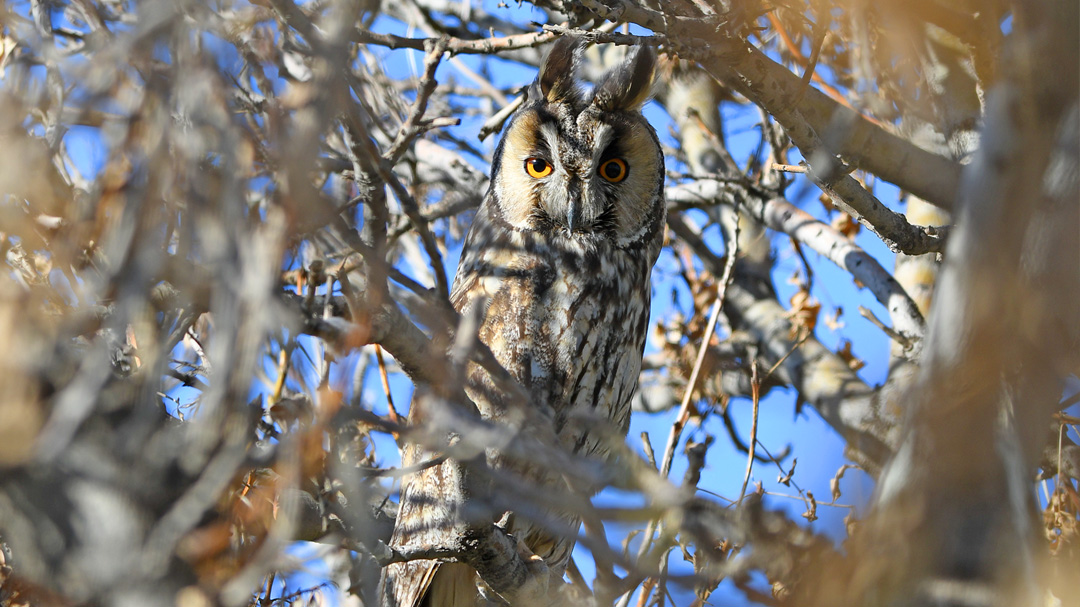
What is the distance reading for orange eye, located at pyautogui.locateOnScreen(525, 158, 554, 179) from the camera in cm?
308

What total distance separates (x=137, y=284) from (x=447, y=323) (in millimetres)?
442

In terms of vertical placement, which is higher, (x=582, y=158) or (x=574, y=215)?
(x=582, y=158)

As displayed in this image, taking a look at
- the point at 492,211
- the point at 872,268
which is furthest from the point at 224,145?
the point at 872,268

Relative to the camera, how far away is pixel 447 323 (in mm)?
1267

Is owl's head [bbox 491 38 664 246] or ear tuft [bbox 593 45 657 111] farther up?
ear tuft [bbox 593 45 657 111]

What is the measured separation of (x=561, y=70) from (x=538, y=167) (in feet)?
1.29

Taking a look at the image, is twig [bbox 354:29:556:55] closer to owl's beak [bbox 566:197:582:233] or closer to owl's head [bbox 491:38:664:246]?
owl's head [bbox 491:38:664:246]

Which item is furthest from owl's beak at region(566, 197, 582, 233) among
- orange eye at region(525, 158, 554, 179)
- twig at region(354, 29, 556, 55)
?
twig at region(354, 29, 556, 55)

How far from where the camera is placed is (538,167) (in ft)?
10.2

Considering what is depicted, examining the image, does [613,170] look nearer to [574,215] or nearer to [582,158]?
[582,158]

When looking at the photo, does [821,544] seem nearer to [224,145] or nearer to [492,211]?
[224,145]

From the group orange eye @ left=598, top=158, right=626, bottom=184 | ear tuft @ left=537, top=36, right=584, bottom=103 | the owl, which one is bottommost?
the owl

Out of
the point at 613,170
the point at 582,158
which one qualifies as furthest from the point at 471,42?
the point at 613,170

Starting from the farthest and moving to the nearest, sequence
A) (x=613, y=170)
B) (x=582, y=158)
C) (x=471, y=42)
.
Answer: (x=613, y=170)
(x=582, y=158)
(x=471, y=42)
